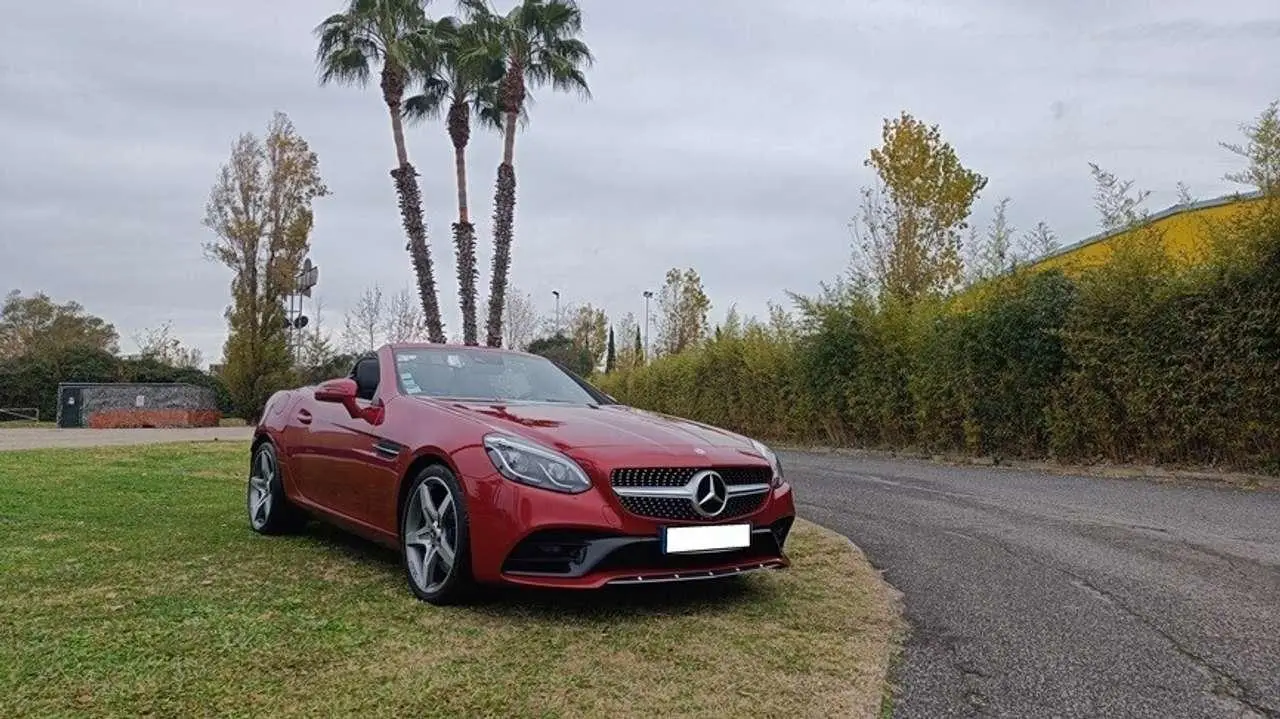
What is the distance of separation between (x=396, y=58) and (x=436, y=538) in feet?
64.9

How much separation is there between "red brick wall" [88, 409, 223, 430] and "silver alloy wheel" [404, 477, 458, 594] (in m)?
26.3

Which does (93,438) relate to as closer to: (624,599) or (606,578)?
(624,599)

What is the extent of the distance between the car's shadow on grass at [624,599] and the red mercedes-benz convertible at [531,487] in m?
0.19

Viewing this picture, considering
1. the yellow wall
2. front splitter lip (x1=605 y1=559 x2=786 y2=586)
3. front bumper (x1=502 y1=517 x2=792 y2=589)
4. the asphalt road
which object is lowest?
the asphalt road

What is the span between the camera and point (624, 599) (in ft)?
13.3

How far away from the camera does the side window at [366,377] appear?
4.91 metres

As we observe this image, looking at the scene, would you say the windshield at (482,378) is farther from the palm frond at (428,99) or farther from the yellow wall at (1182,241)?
the palm frond at (428,99)

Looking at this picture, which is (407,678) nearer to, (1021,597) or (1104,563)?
(1021,597)

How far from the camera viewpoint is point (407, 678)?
293cm

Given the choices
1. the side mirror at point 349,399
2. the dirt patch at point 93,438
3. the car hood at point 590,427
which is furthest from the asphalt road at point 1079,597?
the dirt patch at point 93,438

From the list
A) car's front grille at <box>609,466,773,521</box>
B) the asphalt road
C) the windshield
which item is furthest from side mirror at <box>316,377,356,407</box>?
the asphalt road

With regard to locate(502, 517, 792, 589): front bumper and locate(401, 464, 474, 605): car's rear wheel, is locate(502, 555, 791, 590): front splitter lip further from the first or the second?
locate(401, 464, 474, 605): car's rear wheel

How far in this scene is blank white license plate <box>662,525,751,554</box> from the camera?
3.66 meters

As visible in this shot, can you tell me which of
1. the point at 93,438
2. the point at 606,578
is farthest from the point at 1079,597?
the point at 93,438
